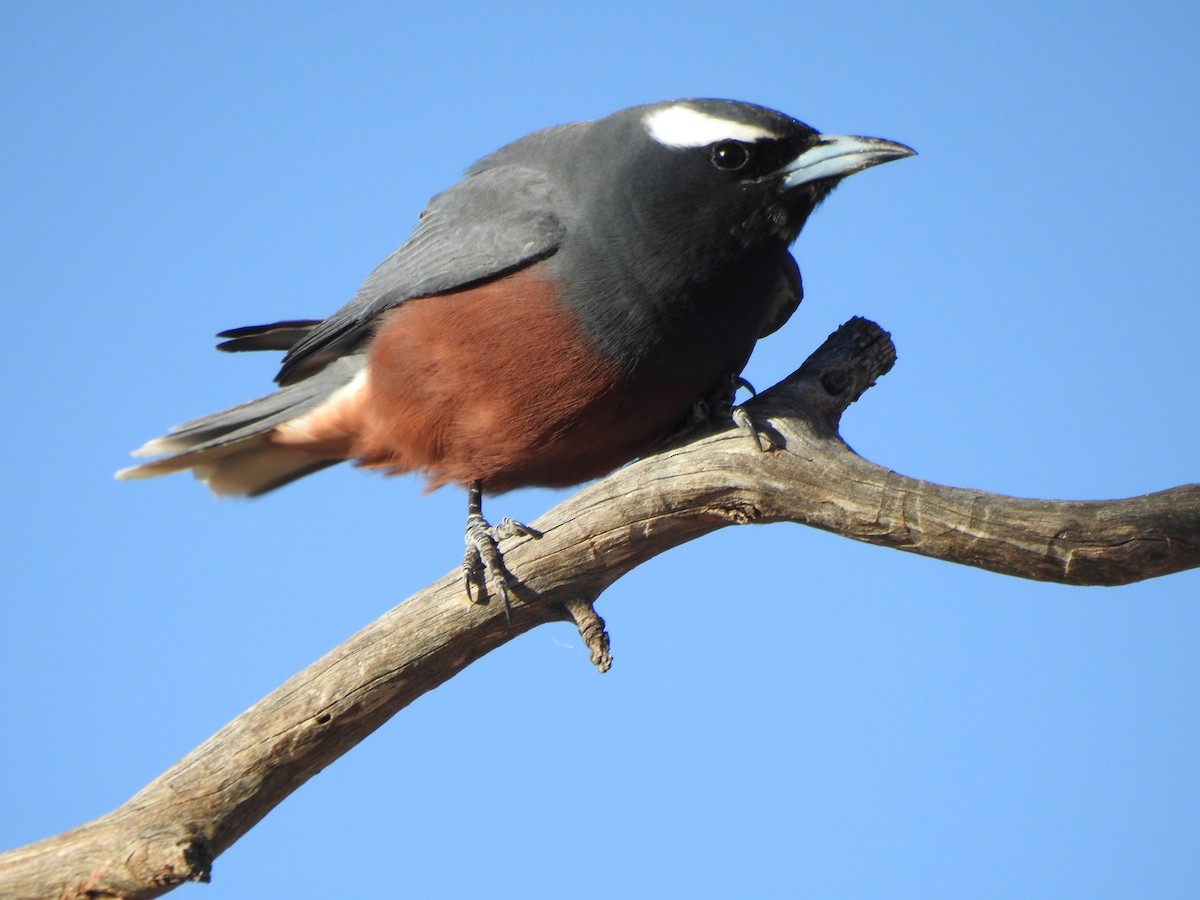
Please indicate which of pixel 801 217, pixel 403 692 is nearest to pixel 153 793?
pixel 403 692

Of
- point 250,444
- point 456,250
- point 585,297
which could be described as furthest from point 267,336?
point 585,297

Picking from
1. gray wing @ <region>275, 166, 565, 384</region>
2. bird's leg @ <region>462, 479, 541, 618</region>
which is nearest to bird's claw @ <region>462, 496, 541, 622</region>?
bird's leg @ <region>462, 479, 541, 618</region>

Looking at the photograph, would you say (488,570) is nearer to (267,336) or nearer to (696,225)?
(696,225)

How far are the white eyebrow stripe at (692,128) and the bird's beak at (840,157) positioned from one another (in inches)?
6.7

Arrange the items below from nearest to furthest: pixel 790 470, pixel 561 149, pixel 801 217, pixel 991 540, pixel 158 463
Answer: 1. pixel 991 540
2. pixel 790 470
3. pixel 801 217
4. pixel 561 149
5. pixel 158 463

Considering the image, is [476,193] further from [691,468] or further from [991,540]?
[991,540]

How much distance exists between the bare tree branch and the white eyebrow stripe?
1.01 m

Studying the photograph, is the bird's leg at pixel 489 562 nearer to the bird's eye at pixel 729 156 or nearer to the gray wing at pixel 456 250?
the gray wing at pixel 456 250

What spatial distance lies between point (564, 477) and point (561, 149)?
1.45m

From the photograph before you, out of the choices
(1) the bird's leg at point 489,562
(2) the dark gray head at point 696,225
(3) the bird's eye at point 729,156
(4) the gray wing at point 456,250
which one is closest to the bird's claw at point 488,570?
(1) the bird's leg at point 489,562

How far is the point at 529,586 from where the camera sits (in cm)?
488

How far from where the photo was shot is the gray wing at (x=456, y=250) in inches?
209

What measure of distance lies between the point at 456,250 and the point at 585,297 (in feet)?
2.66

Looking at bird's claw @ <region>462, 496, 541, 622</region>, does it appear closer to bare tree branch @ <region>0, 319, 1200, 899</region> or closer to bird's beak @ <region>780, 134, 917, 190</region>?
bare tree branch @ <region>0, 319, 1200, 899</region>
